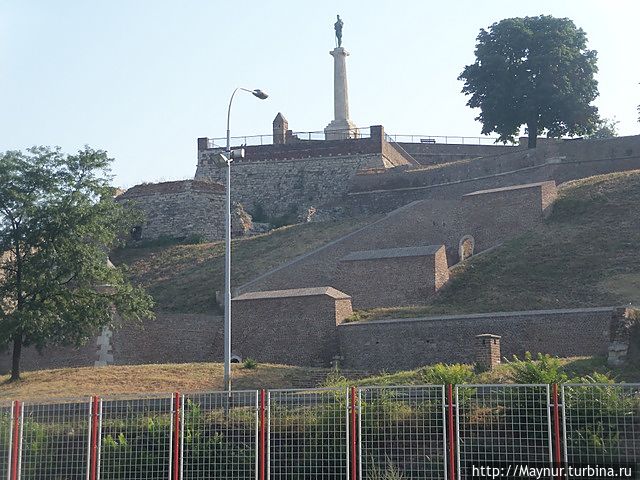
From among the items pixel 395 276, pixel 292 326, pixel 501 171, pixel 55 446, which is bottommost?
pixel 55 446

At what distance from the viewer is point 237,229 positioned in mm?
55531

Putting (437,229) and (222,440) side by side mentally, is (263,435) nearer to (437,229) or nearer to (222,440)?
(222,440)

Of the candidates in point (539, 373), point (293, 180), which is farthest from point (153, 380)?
point (293, 180)

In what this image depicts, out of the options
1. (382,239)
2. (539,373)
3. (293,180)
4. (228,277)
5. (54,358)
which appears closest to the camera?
(539,373)

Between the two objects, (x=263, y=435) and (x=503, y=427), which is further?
(x=263, y=435)

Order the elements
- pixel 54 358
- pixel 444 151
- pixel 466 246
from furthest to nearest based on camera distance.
→ pixel 444 151, pixel 466 246, pixel 54 358

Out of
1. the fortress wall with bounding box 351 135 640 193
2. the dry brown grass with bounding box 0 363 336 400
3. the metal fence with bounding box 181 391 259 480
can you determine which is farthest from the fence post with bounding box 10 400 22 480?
the fortress wall with bounding box 351 135 640 193

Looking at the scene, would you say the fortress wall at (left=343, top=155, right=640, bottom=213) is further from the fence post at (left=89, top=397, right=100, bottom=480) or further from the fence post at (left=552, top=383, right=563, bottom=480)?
the fence post at (left=552, top=383, right=563, bottom=480)

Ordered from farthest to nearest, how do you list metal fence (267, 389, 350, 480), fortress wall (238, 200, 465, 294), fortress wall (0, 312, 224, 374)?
fortress wall (238, 200, 465, 294), fortress wall (0, 312, 224, 374), metal fence (267, 389, 350, 480)

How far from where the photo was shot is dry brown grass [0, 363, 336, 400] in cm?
3069

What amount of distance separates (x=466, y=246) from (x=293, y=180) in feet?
65.8

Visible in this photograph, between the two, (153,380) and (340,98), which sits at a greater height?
(340,98)

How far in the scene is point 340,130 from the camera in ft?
214

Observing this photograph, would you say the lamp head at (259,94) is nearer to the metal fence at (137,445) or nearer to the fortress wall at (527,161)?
the metal fence at (137,445)
